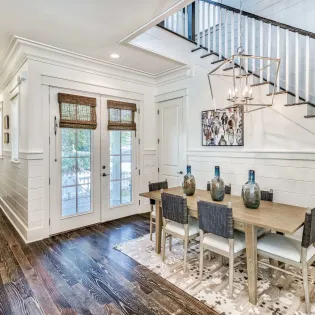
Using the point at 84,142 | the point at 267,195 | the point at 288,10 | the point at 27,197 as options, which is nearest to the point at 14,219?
the point at 27,197

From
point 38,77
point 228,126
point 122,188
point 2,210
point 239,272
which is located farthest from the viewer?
point 2,210

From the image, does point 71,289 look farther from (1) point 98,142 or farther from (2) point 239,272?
(1) point 98,142

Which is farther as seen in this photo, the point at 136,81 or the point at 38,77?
the point at 136,81

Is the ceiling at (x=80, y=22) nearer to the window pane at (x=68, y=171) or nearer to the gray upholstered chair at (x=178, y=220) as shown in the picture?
the window pane at (x=68, y=171)

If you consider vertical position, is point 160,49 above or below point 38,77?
above

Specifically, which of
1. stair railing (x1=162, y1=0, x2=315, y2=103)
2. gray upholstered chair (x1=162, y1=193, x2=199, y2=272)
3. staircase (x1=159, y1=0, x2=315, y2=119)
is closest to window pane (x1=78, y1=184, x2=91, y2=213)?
gray upholstered chair (x1=162, y1=193, x2=199, y2=272)

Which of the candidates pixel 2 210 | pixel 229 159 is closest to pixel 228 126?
pixel 229 159

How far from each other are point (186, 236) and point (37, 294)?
1567 millimetres

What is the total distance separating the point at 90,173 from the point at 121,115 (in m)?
1.26

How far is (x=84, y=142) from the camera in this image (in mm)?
4027

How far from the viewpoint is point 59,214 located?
12.3 feet

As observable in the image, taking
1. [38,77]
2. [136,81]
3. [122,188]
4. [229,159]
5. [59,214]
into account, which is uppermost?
[136,81]

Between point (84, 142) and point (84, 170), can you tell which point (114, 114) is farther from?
point (84, 170)

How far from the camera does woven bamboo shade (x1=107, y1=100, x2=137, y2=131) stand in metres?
4.32
